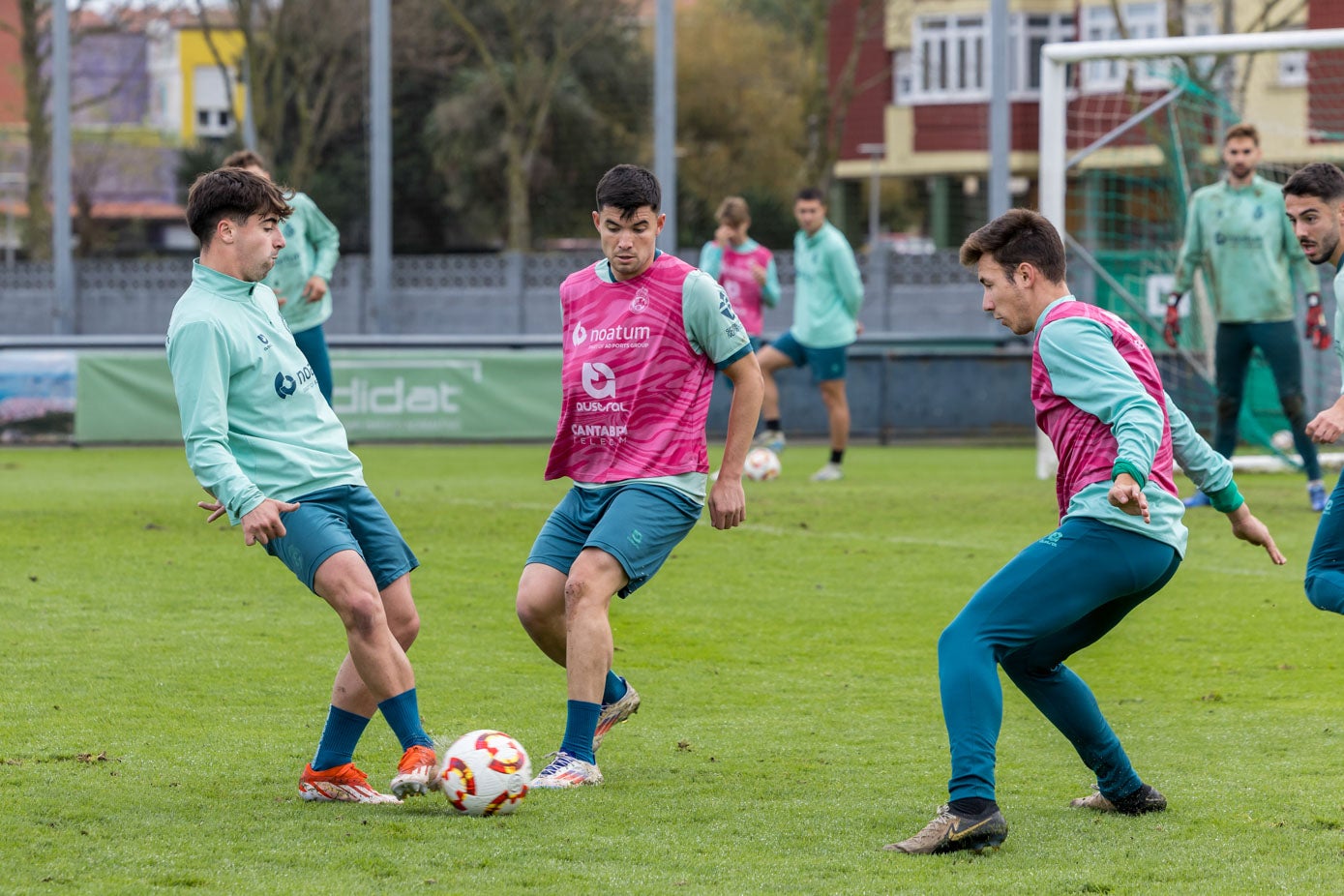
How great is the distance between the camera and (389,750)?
18.3ft

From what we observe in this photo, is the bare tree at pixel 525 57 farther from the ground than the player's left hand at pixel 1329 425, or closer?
farther from the ground

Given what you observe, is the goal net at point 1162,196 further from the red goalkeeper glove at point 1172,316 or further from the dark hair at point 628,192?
the dark hair at point 628,192

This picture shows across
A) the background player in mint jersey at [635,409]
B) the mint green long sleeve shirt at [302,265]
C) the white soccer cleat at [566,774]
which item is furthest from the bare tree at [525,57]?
the white soccer cleat at [566,774]

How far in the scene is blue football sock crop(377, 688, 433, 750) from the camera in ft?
15.9

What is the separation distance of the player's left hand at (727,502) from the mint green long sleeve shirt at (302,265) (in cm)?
562

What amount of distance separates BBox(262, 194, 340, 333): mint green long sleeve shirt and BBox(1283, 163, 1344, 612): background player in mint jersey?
639 centimetres

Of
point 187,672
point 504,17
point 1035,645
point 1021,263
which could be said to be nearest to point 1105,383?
point 1021,263

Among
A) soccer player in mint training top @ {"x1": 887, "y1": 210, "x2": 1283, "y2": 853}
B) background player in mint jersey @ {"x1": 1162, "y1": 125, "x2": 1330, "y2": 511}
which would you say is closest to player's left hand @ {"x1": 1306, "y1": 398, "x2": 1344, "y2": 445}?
soccer player in mint training top @ {"x1": 887, "y1": 210, "x2": 1283, "y2": 853}

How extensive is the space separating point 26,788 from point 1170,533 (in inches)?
124

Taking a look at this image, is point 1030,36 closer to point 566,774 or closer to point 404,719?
point 566,774

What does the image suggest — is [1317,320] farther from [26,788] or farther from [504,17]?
[504,17]

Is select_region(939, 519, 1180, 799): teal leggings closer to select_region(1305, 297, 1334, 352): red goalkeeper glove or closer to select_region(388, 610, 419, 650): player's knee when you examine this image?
select_region(388, 610, 419, 650): player's knee

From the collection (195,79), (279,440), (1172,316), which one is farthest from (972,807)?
(195,79)

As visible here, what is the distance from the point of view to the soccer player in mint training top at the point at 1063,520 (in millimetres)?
4320
